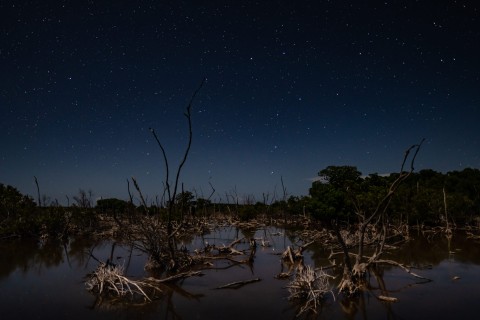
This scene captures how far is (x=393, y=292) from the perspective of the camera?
12047 millimetres

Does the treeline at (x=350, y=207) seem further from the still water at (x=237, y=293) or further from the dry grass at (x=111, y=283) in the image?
the dry grass at (x=111, y=283)

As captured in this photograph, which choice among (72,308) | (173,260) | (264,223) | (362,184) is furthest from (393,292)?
(264,223)

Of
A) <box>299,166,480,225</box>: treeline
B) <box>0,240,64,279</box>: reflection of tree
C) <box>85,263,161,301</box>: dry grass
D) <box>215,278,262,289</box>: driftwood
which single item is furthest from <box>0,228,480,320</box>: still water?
<box>299,166,480,225</box>: treeline

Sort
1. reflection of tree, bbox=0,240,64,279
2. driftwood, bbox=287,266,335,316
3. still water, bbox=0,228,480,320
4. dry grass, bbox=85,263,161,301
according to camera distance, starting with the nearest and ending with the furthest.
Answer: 1. still water, bbox=0,228,480,320
2. driftwood, bbox=287,266,335,316
3. dry grass, bbox=85,263,161,301
4. reflection of tree, bbox=0,240,64,279

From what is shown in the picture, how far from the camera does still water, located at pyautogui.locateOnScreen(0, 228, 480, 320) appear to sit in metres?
10.1

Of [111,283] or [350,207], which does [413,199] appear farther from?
[111,283]

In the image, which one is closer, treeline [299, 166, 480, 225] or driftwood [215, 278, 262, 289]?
driftwood [215, 278, 262, 289]

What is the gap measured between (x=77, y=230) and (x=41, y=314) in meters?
25.0

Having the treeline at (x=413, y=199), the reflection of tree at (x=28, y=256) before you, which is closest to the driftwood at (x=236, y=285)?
the reflection of tree at (x=28, y=256)

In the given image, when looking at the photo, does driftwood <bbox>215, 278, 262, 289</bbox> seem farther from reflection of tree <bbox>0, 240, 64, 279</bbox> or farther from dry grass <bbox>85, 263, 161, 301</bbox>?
reflection of tree <bbox>0, 240, 64, 279</bbox>

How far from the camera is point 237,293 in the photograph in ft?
40.3

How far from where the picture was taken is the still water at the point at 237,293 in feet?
33.2

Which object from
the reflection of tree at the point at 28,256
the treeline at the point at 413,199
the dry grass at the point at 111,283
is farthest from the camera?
the treeline at the point at 413,199

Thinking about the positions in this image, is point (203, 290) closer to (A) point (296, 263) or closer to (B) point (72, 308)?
(B) point (72, 308)
